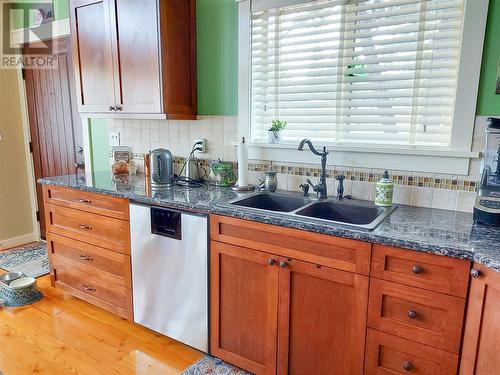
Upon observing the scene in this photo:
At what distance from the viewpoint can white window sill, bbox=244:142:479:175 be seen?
1.75m

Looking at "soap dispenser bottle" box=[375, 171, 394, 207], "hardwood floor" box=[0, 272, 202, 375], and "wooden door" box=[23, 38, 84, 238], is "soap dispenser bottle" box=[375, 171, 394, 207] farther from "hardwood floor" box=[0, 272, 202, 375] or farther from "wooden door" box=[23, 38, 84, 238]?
"wooden door" box=[23, 38, 84, 238]

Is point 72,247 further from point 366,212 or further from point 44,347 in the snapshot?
point 366,212

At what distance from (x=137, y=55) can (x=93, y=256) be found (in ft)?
4.45

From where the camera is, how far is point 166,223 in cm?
199

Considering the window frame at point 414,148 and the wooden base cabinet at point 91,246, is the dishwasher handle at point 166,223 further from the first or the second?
the window frame at point 414,148

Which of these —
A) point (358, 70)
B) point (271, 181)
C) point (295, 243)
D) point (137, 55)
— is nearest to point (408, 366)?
point (295, 243)

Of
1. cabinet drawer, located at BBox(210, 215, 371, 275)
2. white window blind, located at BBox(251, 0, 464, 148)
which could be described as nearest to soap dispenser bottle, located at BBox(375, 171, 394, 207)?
white window blind, located at BBox(251, 0, 464, 148)

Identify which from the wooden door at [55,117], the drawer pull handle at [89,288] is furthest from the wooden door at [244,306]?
the wooden door at [55,117]

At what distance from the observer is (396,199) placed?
75.7 inches

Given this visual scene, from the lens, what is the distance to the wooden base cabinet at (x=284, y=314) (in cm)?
151

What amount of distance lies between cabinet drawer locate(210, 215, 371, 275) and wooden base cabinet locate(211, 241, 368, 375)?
30mm

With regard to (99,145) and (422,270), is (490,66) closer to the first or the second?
(422,270)

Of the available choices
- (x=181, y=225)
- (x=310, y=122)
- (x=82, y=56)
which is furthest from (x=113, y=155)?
(x=310, y=122)

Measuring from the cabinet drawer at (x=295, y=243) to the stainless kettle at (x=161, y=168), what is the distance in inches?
27.0
